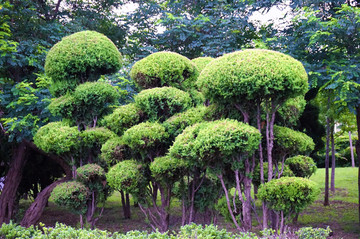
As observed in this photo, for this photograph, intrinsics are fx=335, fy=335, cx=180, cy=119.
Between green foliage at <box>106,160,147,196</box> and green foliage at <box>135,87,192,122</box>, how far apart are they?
86 cm

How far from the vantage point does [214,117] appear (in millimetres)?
5188

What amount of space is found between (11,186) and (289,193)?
7835 millimetres

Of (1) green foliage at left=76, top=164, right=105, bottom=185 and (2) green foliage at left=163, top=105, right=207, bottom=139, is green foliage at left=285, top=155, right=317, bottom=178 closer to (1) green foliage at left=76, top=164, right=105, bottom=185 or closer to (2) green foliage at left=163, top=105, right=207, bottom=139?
(2) green foliage at left=163, top=105, right=207, bottom=139

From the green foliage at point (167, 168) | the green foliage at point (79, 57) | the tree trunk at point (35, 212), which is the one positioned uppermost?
the green foliage at point (79, 57)

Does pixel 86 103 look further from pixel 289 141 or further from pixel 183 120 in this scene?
pixel 289 141

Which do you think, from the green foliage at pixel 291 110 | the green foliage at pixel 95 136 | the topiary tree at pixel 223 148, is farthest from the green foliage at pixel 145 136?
the green foliage at pixel 291 110

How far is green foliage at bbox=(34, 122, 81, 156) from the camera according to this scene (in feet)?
19.7

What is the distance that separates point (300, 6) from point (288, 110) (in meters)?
3.32

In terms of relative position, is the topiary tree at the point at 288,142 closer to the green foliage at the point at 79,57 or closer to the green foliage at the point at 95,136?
the green foliage at the point at 95,136

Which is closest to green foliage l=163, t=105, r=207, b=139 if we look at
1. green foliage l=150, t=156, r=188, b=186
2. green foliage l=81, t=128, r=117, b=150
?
green foliage l=150, t=156, r=188, b=186

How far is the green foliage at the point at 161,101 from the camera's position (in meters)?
5.40

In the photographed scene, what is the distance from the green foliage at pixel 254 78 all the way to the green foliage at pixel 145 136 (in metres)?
1.08

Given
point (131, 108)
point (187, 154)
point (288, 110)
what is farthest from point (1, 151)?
point (288, 110)

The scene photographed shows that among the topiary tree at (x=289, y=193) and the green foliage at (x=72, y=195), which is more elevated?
the topiary tree at (x=289, y=193)
